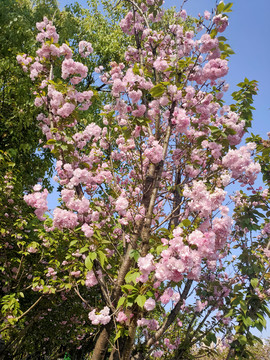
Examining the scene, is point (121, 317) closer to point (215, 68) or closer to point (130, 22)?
point (215, 68)

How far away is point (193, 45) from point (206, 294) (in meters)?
4.34

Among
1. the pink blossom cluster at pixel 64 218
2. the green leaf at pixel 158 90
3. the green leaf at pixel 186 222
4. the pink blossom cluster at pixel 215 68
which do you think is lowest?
the pink blossom cluster at pixel 64 218

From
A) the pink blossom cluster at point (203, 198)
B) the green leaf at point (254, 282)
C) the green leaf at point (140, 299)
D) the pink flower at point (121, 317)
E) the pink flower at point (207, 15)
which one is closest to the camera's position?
the green leaf at point (140, 299)

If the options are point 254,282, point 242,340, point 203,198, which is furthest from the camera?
point 254,282

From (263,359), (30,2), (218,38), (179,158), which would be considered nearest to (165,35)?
(218,38)

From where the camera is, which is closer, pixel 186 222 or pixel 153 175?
pixel 186 222

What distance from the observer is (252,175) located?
427 centimetres

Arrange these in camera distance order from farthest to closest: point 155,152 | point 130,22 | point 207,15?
point 130,22
point 207,15
point 155,152

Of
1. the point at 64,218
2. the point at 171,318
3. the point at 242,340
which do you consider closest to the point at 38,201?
the point at 64,218

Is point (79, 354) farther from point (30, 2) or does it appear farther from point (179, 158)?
point (30, 2)

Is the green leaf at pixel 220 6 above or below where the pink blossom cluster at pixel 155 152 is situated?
above

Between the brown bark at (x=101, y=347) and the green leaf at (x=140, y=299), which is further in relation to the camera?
the brown bark at (x=101, y=347)

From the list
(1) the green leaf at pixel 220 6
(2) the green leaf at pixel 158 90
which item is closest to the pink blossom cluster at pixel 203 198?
(2) the green leaf at pixel 158 90

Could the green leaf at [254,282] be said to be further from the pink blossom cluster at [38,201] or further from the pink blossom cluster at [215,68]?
the pink blossom cluster at [38,201]
